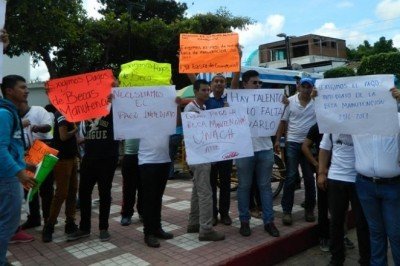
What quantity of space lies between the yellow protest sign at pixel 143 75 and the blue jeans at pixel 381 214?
2529 mm

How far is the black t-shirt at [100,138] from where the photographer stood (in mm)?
4555

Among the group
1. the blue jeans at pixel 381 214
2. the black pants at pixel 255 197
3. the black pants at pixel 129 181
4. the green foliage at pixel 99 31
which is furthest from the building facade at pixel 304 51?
the blue jeans at pixel 381 214

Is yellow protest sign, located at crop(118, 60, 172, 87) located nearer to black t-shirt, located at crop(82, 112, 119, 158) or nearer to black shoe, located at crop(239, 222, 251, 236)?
black t-shirt, located at crop(82, 112, 119, 158)

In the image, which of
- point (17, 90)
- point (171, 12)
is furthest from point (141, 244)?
point (171, 12)

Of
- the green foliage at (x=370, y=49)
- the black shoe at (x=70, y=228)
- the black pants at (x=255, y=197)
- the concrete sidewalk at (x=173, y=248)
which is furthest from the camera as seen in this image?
the green foliage at (x=370, y=49)

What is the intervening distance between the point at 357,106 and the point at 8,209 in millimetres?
2991

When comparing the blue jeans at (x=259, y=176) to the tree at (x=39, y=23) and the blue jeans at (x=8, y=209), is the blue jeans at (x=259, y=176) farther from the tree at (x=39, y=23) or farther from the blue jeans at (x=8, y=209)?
the tree at (x=39, y=23)

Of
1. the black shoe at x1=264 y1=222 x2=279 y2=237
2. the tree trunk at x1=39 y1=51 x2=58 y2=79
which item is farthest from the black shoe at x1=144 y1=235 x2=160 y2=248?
the tree trunk at x1=39 y1=51 x2=58 y2=79

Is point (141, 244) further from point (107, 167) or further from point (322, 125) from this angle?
point (322, 125)

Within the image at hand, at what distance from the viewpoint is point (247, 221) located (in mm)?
4746

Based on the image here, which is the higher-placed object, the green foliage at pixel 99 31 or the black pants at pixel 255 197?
Result: the green foliage at pixel 99 31

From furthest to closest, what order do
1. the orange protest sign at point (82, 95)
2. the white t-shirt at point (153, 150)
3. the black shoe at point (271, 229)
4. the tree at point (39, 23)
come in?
1. the tree at point (39, 23)
2. the black shoe at point (271, 229)
3. the white t-shirt at point (153, 150)
4. the orange protest sign at point (82, 95)

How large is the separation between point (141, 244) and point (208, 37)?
2.66 metres

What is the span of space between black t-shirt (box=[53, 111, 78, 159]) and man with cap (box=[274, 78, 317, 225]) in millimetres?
2509
